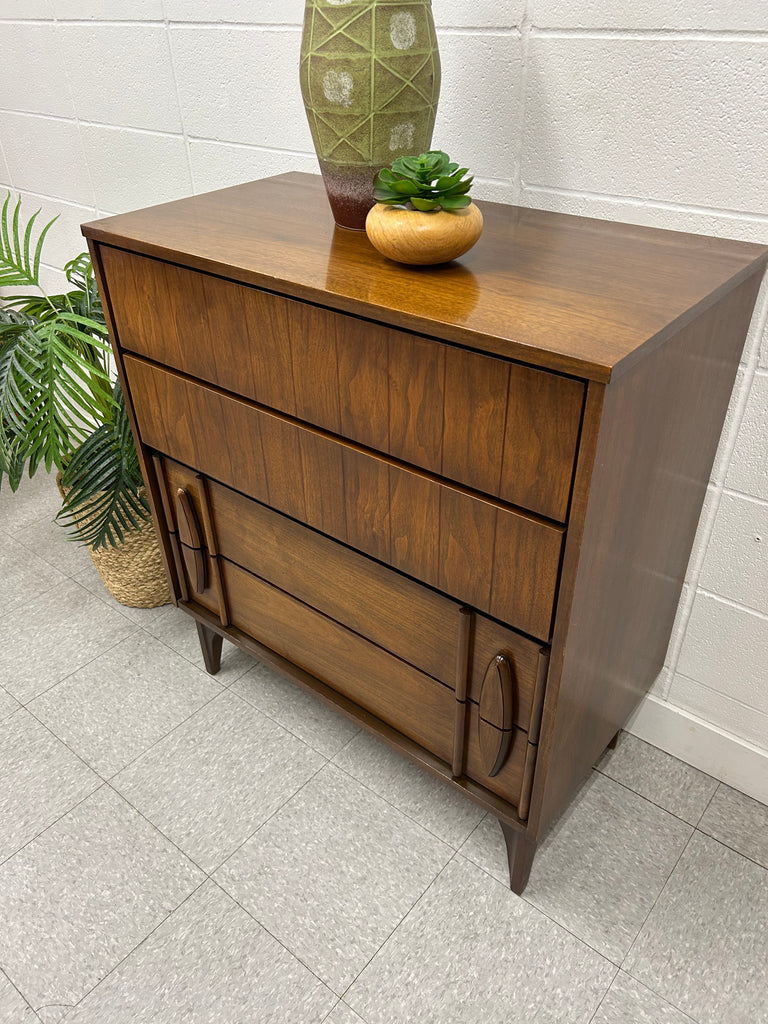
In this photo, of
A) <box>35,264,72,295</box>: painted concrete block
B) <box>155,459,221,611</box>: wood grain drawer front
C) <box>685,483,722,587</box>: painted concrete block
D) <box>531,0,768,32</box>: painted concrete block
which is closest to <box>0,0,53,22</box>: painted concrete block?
<box>35,264,72,295</box>: painted concrete block

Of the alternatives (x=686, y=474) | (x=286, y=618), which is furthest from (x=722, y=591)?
(x=286, y=618)

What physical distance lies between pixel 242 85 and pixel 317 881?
1.63 meters

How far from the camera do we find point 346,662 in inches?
52.8

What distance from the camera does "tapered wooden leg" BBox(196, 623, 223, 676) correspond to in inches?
67.2

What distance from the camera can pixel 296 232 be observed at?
1127 mm

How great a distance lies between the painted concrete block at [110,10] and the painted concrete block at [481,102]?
81cm

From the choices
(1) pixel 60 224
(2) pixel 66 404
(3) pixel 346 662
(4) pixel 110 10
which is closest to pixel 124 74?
(4) pixel 110 10

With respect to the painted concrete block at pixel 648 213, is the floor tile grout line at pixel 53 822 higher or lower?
lower

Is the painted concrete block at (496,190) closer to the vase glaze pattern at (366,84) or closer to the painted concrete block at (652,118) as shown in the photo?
the painted concrete block at (652,118)

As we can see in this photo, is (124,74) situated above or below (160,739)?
above

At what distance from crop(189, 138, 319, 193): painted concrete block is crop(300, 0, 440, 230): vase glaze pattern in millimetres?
498

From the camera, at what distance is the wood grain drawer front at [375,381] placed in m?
0.81

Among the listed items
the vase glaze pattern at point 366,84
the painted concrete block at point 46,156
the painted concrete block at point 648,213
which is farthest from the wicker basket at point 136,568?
the painted concrete block at point 648,213

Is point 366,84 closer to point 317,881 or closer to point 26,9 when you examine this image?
point 317,881
